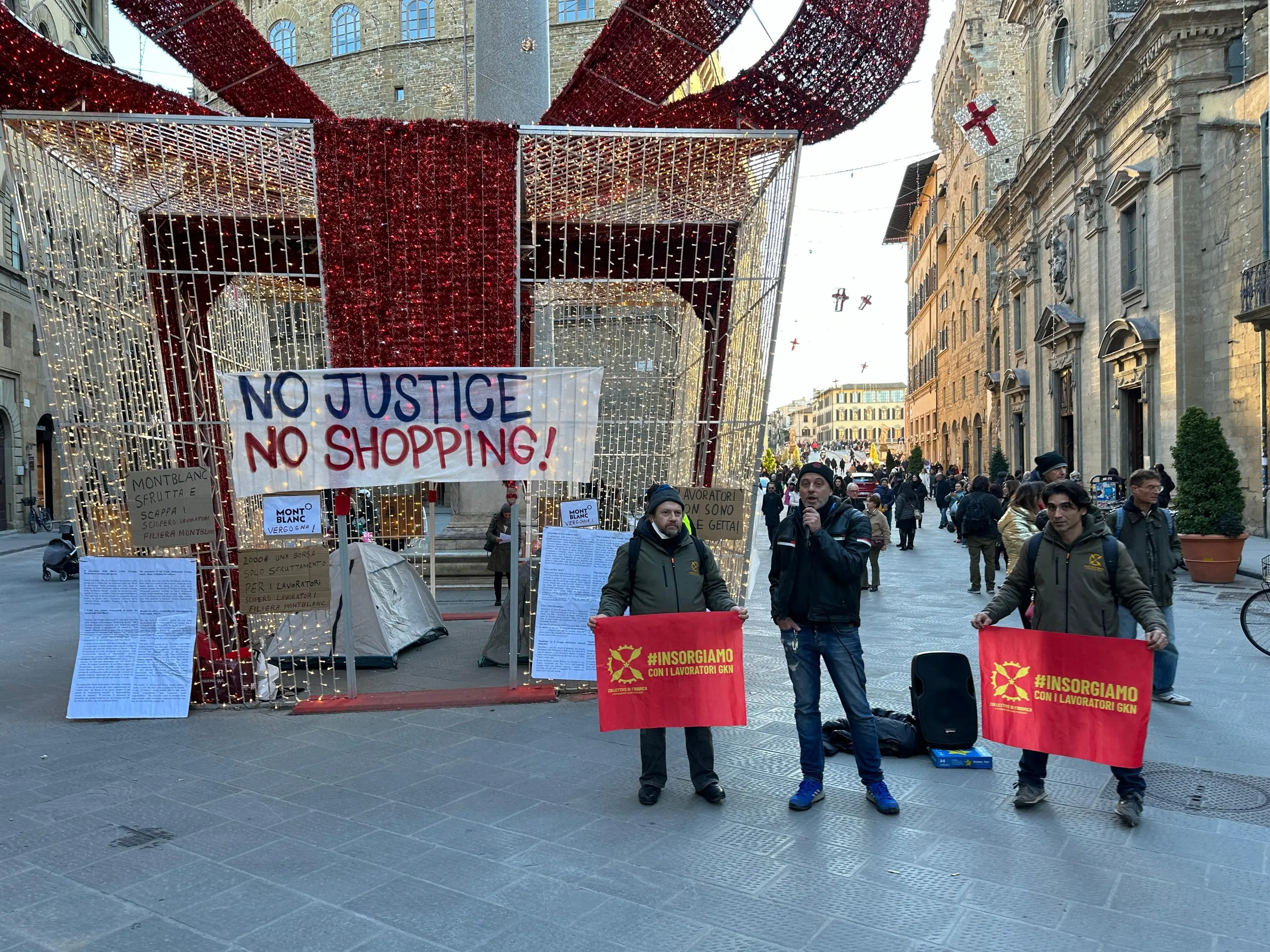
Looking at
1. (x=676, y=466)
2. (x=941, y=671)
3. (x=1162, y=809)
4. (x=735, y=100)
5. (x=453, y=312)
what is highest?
(x=735, y=100)

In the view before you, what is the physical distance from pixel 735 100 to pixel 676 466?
303 cm

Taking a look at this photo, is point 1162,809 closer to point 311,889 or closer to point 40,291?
point 311,889

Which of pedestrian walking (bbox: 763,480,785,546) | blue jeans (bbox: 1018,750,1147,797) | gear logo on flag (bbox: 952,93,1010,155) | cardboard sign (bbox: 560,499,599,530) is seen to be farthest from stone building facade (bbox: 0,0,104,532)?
blue jeans (bbox: 1018,750,1147,797)

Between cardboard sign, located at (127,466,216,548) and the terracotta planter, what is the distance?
1318 cm

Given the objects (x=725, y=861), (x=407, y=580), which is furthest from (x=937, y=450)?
(x=725, y=861)

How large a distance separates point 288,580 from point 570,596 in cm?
208

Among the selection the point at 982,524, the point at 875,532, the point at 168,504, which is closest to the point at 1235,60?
the point at 982,524

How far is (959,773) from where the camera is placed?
5.59 meters

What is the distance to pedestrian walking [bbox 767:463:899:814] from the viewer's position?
16.2ft

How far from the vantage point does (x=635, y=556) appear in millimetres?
5324

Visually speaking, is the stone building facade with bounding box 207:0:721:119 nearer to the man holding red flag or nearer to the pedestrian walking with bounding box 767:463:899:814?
the pedestrian walking with bounding box 767:463:899:814

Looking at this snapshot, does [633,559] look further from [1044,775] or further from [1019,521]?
[1019,521]

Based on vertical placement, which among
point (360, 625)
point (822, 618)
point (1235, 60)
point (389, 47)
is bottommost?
point (360, 625)

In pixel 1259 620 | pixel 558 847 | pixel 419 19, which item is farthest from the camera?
pixel 419 19
